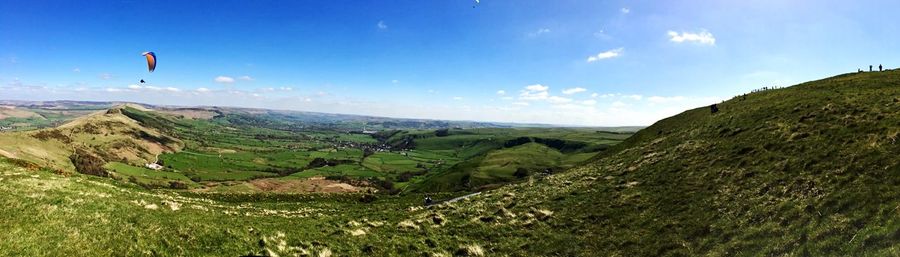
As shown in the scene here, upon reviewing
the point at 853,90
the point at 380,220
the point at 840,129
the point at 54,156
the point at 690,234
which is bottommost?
the point at 54,156

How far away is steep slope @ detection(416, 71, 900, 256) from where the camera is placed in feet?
77.6

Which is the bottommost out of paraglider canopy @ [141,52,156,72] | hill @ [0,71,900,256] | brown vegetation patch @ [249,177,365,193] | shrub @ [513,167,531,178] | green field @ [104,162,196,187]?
brown vegetation patch @ [249,177,365,193]

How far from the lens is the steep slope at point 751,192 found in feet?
77.6

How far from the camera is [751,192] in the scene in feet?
108

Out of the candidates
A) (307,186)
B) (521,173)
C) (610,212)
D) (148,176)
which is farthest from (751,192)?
(148,176)

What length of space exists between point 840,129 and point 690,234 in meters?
24.8

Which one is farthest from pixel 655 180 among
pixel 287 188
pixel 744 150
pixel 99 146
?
pixel 99 146

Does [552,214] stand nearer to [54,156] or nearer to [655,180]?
[655,180]

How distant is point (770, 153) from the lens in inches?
1596

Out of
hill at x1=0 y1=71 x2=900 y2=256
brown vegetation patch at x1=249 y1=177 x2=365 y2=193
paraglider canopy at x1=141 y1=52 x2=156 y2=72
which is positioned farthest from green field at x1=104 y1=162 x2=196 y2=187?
hill at x1=0 y1=71 x2=900 y2=256

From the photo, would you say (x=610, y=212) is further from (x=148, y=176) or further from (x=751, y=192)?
(x=148, y=176)

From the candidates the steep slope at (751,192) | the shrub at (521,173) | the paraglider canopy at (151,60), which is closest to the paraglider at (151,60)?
the paraglider canopy at (151,60)

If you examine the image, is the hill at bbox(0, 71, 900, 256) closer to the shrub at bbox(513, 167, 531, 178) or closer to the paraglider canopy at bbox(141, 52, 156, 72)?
the paraglider canopy at bbox(141, 52, 156, 72)

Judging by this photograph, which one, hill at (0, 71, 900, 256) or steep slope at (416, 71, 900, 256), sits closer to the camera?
hill at (0, 71, 900, 256)
